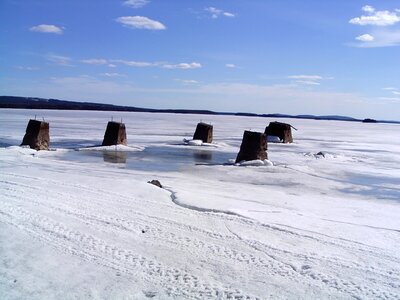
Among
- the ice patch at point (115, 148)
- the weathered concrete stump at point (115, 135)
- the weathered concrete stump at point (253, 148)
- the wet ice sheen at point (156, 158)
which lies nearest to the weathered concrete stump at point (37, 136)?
the wet ice sheen at point (156, 158)

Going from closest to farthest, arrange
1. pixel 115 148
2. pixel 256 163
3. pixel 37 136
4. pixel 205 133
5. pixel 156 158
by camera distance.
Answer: pixel 256 163, pixel 156 158, pixel 37 136, pixel 115 148, pixel 205 133

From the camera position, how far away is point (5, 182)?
8.41 m

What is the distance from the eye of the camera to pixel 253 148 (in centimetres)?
1440

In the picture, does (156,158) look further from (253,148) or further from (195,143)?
(195,143)

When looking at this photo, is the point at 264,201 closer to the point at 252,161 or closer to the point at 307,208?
the point at 307,208

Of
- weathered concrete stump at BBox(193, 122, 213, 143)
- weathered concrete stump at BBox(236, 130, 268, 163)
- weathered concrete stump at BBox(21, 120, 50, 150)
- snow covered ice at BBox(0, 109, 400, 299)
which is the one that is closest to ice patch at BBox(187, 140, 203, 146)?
weathered concrete stump at BBox(193, 122, 213, 143)

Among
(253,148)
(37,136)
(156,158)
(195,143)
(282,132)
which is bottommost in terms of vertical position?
(156,158)

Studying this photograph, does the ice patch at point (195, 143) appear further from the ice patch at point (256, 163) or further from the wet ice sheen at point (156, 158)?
the ice patch at point (256, 163)

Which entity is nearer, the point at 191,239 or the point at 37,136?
the point at 191,239

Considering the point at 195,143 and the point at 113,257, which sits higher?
the point at 195,143

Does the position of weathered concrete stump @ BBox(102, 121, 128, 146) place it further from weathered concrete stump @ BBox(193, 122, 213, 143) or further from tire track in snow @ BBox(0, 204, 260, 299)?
tire track in snow @ BBox(0, 204, 260, 299)

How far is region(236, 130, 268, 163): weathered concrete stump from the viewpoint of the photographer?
47.1 feet

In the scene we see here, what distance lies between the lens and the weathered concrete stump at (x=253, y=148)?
47.1 feet

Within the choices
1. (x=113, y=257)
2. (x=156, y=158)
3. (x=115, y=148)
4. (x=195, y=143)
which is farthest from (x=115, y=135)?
(x=113, y=257)
